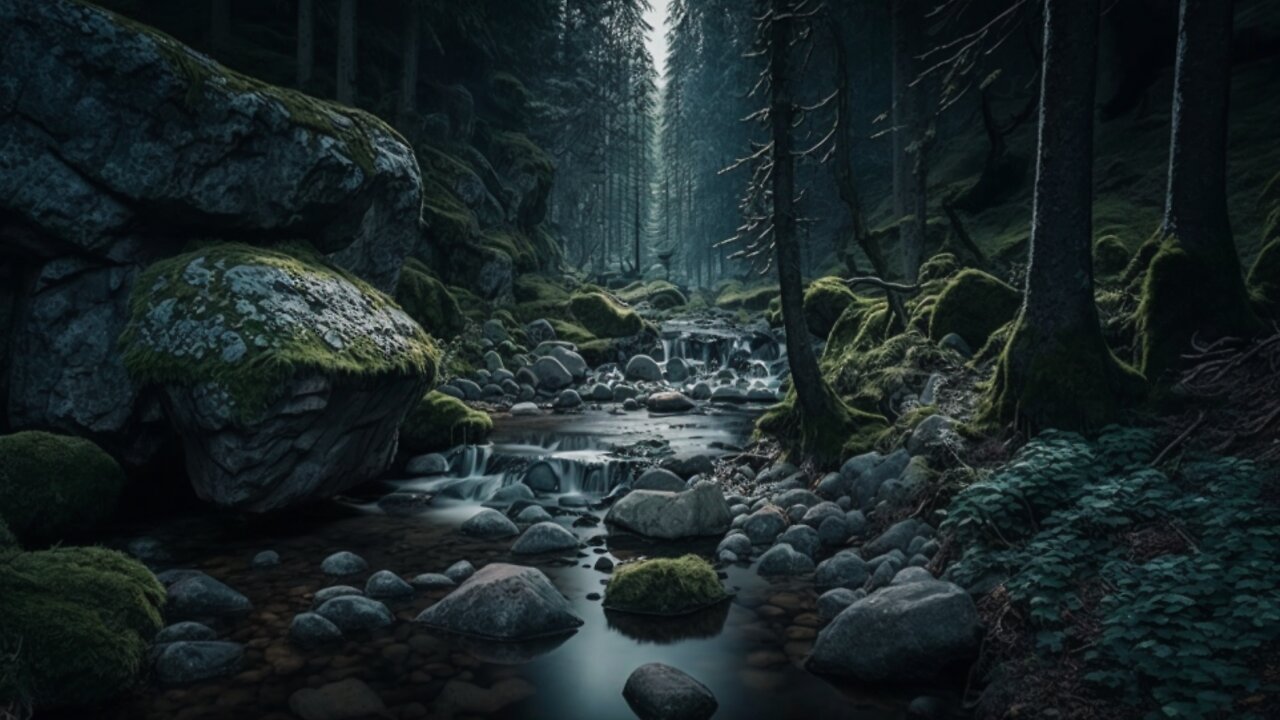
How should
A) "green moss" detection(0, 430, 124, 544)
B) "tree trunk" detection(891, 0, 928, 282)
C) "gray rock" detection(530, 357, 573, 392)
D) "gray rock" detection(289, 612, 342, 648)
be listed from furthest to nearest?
1. "gray rock" detection(530, 357, 573, 392)
2. "tree trunk" detection(891, 0, 928, 282)
3. "green moss" detection(0, 430, 124, 544)
4. "gray rock" detection(289, 612, 342, 648)

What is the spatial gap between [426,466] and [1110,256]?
1211 centimetres

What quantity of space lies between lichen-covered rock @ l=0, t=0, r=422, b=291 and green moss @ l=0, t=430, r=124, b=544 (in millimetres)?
2512

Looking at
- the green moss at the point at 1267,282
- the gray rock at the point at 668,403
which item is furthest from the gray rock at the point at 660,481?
the gray rock at the point at 668,403

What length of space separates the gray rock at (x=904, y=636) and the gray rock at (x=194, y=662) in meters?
4.17

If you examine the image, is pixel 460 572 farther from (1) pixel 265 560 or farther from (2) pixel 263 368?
(2) pixel 263 368

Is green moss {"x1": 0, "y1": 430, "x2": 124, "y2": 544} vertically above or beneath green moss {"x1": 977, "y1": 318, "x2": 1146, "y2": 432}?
beneath

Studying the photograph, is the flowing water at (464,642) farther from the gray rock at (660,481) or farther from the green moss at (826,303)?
the green moss at (826,303)

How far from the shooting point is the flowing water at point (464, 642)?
15.3 feet

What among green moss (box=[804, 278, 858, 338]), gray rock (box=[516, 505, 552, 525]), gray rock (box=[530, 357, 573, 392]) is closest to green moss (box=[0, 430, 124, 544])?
gray rock (box=[516, 505, 552, 525])

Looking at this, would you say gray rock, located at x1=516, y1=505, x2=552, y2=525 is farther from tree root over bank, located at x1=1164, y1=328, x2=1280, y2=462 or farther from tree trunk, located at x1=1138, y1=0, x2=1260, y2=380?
tree trunk, located at x1=1138, y1=0, x2=1260, y2=380

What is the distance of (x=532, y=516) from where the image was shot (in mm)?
8812

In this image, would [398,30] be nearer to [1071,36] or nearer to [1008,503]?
[1071,36]

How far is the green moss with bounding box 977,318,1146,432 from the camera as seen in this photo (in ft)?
21.2

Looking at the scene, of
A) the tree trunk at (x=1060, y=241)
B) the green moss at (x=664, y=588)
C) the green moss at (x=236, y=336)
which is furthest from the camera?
the green moss at (x=236, y=336)
